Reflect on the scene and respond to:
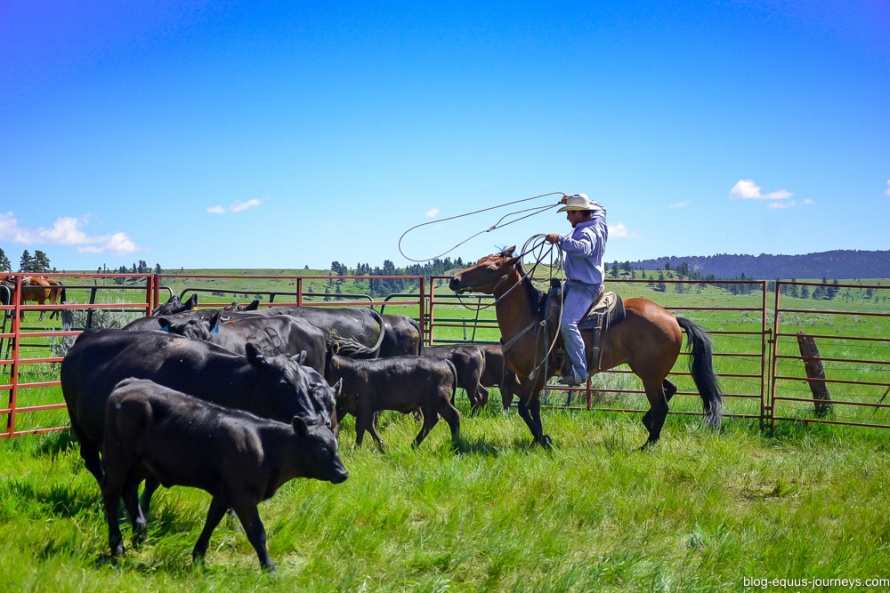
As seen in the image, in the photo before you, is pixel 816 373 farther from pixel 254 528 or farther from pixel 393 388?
pixel 254 528

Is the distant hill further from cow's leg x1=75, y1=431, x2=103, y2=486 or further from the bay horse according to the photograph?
cow's leg x1=75, y1=431, x2=103, y2=486

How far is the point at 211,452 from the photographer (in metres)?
4.73

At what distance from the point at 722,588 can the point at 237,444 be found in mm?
3212

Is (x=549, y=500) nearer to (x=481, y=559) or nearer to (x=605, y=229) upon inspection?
(x=481, y=559)

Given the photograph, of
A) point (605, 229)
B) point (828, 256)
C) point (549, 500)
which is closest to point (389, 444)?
point (549, 500)

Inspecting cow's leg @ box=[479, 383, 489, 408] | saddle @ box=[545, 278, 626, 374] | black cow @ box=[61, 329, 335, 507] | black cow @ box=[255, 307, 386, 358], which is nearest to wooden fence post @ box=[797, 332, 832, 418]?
saddle @ box=[545, 278, 626, 374]

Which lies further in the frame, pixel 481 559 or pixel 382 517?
pixel 382 517

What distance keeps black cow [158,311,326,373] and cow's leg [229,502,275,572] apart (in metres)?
2.67

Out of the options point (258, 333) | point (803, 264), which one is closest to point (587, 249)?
point (258, 333)

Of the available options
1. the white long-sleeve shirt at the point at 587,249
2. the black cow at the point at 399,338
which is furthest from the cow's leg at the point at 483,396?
the white long-sleeve shirt at the point at 587,249

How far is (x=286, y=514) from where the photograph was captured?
5.83 meters

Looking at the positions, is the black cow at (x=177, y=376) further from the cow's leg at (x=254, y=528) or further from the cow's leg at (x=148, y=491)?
the cow's leg at (x=254, y=528)

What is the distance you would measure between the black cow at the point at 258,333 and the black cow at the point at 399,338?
2.36 meters

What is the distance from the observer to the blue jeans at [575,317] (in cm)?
907
